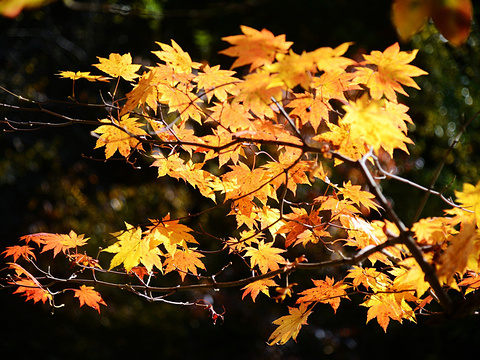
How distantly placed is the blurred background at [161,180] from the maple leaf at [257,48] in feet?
9.90

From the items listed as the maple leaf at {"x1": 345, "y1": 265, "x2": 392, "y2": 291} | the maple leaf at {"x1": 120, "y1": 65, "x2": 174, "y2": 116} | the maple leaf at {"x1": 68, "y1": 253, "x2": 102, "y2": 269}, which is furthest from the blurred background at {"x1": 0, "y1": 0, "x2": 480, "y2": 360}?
the maple leaf at {"x1": 120, "y1": 65, "x2": 174, "y2": 116}

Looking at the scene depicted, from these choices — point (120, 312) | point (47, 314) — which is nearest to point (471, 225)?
point (120, 312)

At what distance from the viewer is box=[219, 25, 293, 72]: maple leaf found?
2.80ft

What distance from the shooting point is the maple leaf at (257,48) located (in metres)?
0.85

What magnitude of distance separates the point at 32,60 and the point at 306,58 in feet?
15.3

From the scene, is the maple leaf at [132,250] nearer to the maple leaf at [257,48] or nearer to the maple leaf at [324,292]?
the maple leaf at [324,292]

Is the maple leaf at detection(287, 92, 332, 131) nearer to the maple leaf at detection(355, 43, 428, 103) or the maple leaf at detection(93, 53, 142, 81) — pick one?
the maple leaf at detection(355, 43, 428, 103)

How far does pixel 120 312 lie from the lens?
4.13 meters

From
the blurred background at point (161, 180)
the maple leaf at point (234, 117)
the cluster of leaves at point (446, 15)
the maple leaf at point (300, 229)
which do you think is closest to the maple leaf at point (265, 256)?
the maple leaf at point (300, 229)

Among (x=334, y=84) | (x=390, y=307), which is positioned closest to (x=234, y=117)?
(x=334, y=84)

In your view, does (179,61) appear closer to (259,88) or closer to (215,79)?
(215,79)

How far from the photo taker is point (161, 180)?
450cm

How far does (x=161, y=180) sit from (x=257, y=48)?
3.73 metres

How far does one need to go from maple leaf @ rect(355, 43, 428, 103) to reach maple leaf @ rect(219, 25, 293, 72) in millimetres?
287
